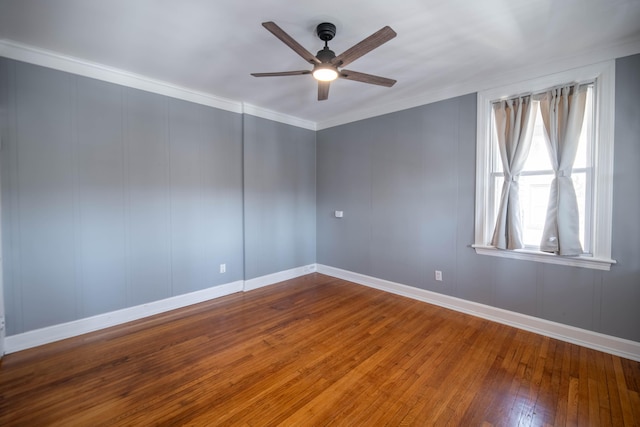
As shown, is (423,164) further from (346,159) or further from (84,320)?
(84,320)

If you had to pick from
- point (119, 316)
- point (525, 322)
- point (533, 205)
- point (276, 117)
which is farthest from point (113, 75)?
point (525, 322)

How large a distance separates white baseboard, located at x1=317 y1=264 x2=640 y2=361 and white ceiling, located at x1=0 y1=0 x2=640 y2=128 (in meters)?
2.52

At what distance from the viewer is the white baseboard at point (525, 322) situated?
2.38 m

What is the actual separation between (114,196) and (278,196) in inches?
85.6

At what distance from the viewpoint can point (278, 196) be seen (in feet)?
14.6

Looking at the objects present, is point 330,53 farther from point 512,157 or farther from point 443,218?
point 443,218

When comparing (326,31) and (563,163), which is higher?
(326,31)

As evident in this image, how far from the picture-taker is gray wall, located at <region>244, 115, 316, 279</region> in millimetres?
4078

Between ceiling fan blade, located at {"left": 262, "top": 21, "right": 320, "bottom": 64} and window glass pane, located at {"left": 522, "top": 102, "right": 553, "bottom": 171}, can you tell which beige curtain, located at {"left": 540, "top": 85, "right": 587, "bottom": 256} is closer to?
window glass pane, located at {"left": 522, "top": 102, "right": 553, "bottom": 171}

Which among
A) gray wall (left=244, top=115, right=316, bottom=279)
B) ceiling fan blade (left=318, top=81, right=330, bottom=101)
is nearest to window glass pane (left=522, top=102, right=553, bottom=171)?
ceiling fan blade (left=318, top=81, right=330, bottom=101)

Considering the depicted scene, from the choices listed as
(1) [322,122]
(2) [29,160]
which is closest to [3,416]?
(2) [29,160]

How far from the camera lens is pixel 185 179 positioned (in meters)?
3.43

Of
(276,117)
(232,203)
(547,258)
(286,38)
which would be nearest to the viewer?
(286,38)

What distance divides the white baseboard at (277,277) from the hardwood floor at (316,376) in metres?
0.94
